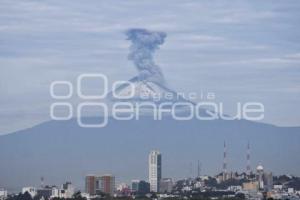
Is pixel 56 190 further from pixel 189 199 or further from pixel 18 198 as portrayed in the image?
pixel 189 199

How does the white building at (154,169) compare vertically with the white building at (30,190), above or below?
above

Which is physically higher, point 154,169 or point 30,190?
point 154,169

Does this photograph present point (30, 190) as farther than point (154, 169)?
No

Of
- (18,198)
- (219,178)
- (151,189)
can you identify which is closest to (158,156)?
(151,189)

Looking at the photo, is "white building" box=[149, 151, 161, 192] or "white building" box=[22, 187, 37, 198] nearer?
"white building" box=[22, 187, 37, 198]

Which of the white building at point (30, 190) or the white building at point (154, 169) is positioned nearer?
the white building at point (30, 190)

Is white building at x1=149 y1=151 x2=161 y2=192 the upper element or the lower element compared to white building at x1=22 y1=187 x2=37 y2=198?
upper
